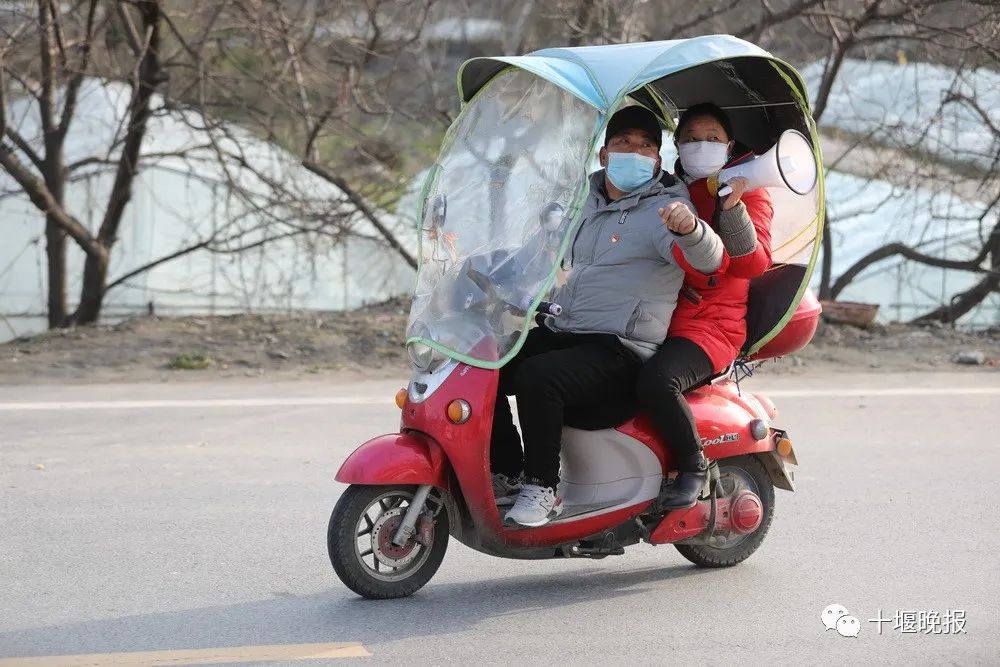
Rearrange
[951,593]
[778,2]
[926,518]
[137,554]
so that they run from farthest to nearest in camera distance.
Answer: [778,2] → [926,518] → [137,554] → [951,593]

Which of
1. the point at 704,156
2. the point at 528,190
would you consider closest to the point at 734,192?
the point at 704,156

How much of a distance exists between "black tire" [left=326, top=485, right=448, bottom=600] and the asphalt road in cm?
7

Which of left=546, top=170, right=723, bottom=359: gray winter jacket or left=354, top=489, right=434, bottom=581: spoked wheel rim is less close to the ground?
left=546, top=170, right=723, bottom=359: gray winter jacket

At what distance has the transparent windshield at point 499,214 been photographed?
4875mm

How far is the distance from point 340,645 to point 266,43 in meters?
9.85

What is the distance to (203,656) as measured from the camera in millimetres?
4445

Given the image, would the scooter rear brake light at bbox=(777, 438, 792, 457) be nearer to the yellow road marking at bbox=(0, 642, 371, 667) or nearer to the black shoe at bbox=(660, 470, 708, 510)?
the black shoe at bbox=(660, 470, 708, 510)

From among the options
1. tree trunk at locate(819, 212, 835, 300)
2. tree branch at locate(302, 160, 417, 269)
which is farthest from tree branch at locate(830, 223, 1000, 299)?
tree branch at locate(302, 160, 417, 269)

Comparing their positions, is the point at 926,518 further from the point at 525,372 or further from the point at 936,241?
the point at 936,241

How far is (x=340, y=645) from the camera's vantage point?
4.56m

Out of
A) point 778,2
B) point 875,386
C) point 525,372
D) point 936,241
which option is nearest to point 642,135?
point 525,372

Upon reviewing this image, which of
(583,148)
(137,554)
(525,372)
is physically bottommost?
(137,554)

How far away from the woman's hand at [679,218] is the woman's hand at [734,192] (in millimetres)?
256

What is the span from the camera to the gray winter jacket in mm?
5109
